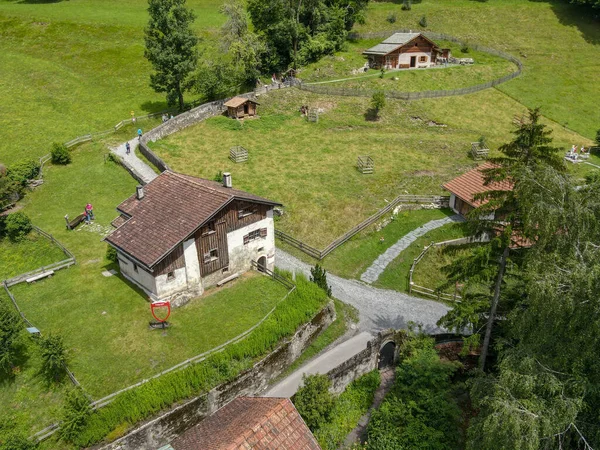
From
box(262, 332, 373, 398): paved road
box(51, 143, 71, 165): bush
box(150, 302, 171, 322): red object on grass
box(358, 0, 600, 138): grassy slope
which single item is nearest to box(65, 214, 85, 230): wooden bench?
box(51, 143, 71, 165): bush

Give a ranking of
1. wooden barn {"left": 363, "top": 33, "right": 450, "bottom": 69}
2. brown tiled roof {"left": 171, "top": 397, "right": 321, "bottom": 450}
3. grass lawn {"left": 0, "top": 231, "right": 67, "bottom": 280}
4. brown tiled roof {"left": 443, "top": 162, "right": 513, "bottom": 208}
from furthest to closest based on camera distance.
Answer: wooden barn {"left": 363, "top": 33, "right": 450, "bottom": 69}, brown tiled roof {"left": 443, "top": 162, "right": 513, "bottom": 208}, grass lawn {"left": 0, "top": 231, "right": 67, "bottom": 280}, brown tiled roof {"left": 171, "top": 397, "right": 321, "bottom": 450}

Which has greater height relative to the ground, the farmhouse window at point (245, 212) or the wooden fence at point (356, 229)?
the farmhouse window at point (245, 212)

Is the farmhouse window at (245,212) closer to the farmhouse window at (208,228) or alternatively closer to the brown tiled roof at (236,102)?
the farmhouse window at (208,228)

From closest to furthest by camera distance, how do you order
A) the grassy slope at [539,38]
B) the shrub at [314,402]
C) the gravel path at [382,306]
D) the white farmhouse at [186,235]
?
1. the shrub at [314,402]
2. the white farmhouse at [186,235]
3. the gravel path at [382,306]
4. the grassy slope at [539,38]

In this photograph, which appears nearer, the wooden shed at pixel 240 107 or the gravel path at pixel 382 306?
the gravel path at pixel 382 306

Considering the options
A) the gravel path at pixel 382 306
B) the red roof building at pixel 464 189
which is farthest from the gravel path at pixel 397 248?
the gravel path at pixel 382 306

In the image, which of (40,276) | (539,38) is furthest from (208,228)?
(539,38)

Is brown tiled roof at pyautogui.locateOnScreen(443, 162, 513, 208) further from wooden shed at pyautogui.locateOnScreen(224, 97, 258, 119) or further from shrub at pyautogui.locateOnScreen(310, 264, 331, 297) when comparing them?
wooden shed at pyautogui.locateOnScreen(224, 97, 258, 119)
